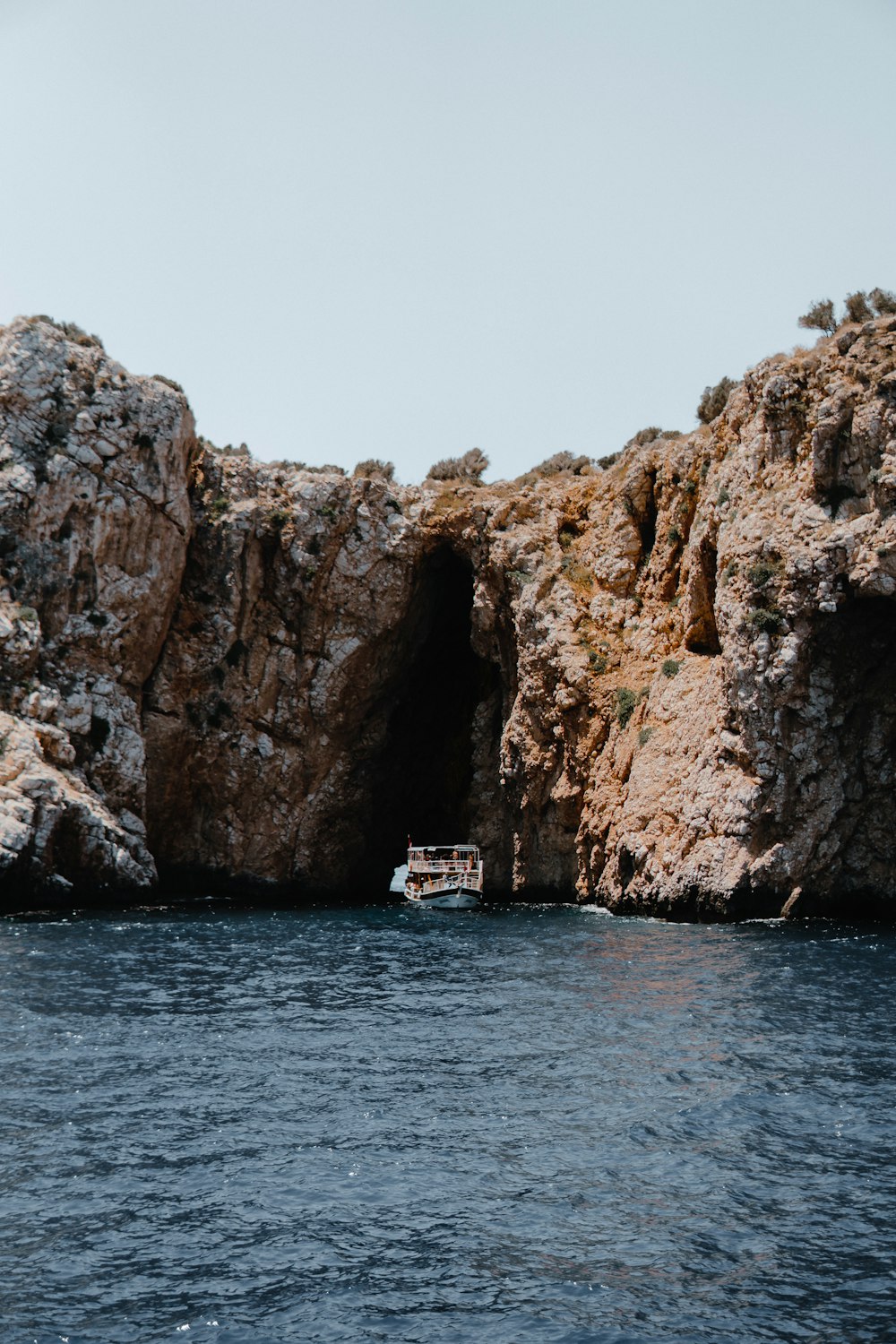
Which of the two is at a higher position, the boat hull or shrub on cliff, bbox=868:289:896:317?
shrub on cliff, bbox=868:289:896:317

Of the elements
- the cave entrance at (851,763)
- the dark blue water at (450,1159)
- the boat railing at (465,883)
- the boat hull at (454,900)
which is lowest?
the dark blue water at (450,1159)

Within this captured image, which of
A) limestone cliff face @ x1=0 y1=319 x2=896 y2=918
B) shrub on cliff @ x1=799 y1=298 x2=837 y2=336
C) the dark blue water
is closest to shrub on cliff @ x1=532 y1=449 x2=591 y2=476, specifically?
limestone cliff face @ x1=0 y1=319 x2=896 y2=918

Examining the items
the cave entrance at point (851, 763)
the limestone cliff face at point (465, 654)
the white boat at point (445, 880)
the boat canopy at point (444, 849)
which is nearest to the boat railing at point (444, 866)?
the white boat at point (445, 880)

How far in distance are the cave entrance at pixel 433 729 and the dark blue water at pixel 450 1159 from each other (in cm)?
3659

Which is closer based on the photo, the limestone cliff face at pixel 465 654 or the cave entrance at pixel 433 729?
the limestone cliff face at pixel 465 654

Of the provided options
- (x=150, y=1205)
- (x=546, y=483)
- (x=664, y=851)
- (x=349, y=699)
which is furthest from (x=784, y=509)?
(x=150, y=1205)

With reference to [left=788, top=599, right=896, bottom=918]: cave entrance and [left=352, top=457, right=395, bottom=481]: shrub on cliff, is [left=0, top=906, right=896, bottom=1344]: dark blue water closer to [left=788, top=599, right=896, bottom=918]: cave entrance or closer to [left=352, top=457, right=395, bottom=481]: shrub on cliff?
[left=788, top=599, right=896, bottom=918]: cave entrance

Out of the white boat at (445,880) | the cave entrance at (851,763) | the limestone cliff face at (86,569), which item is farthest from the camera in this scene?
the white boat at (445,880)

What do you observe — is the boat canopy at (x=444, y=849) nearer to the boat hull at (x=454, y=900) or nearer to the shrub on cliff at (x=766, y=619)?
the boat hull at (x=454, y=900)

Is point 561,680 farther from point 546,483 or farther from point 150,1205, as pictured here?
point 150,1205

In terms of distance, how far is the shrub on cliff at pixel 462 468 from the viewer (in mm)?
70438

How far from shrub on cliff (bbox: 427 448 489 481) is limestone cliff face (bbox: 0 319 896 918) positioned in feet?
15.0

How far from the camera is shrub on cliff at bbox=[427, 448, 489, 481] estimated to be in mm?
70438

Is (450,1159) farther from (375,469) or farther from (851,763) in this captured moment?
(375,469)
